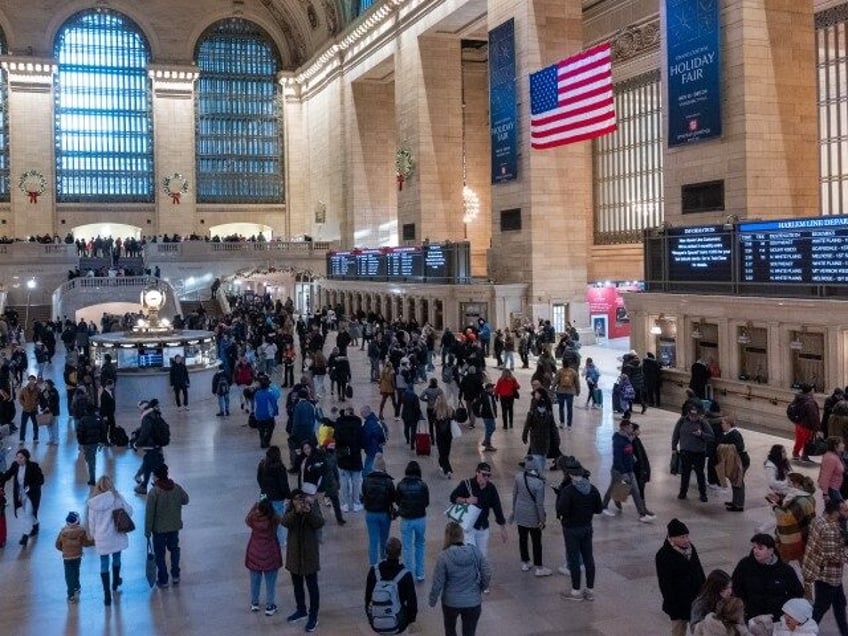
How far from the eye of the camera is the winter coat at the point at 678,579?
223 inches

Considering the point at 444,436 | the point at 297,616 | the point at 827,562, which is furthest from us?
the point at 444,436

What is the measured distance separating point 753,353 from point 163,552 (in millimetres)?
11081

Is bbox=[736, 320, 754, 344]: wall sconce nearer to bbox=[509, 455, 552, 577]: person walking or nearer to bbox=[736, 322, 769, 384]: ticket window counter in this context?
bbox=[736, 322, 769, 384]: ticket window counter

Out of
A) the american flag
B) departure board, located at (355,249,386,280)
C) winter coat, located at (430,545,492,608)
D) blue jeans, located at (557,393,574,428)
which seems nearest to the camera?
winter coat, located at (430,545,492,608)

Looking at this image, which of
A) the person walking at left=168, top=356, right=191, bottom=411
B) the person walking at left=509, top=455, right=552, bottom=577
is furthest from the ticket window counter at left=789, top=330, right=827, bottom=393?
the person walking at left=168, top=356, right=191, bottom=411

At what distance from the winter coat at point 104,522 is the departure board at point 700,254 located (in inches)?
457

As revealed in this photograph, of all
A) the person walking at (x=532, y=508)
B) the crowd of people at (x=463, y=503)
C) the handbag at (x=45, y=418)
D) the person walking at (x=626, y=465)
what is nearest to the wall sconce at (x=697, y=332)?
the crowd of people at (x=463, y=503)

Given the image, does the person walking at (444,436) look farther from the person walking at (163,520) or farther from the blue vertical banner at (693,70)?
the blue vertical banner at (693,70)

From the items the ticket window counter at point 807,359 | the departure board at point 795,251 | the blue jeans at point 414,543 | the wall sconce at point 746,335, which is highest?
the departure board at point 795,251

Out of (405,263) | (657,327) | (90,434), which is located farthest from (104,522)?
(405,263)

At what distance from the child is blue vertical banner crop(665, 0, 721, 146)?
48.1 ft

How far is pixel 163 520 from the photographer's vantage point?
7879 millimetres

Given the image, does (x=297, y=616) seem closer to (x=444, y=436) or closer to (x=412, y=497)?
(x=412, y=497)

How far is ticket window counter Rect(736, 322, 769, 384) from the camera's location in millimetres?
15016
